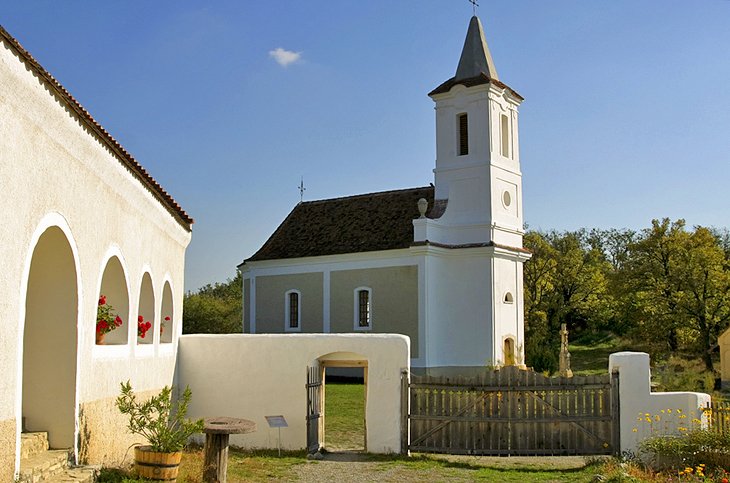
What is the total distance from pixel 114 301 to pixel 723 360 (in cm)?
3205

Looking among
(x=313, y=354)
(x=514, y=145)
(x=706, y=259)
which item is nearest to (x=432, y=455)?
(x=313, y=354)

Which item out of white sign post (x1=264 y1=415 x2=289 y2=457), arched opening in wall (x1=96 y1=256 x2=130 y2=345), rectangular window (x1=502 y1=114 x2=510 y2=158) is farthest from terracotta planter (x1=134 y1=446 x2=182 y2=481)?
rectangular window (x1=502 y1=114 x2=510 y2=158)

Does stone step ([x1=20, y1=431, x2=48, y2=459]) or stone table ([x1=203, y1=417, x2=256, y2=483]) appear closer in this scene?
stone step ([x1=20, y1=431, x2=48, y2=459])

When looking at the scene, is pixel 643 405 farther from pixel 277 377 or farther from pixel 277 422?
pixel 277 377

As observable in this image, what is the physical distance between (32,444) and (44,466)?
638 mm

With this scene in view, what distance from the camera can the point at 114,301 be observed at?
43.3ft

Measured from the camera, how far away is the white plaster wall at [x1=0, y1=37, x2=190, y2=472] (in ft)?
26.6

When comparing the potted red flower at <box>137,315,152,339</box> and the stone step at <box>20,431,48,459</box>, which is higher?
the potted red flower at <box>137,315,152,339</box>

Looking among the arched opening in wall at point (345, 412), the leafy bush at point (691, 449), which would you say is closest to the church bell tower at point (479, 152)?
the arched opening in wall at point (345, 412)

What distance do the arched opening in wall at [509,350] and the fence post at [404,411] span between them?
702 inches

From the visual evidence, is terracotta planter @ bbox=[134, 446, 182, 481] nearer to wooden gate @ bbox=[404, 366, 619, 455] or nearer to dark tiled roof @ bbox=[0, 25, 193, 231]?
dark tiled roof @ bbox=[0, 25, 193, 231]

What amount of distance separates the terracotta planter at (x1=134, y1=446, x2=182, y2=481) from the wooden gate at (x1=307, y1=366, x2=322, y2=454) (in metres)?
5.82

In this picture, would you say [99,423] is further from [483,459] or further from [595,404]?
[595,404]

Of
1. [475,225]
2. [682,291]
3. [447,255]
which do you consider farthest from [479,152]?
[682,291]
